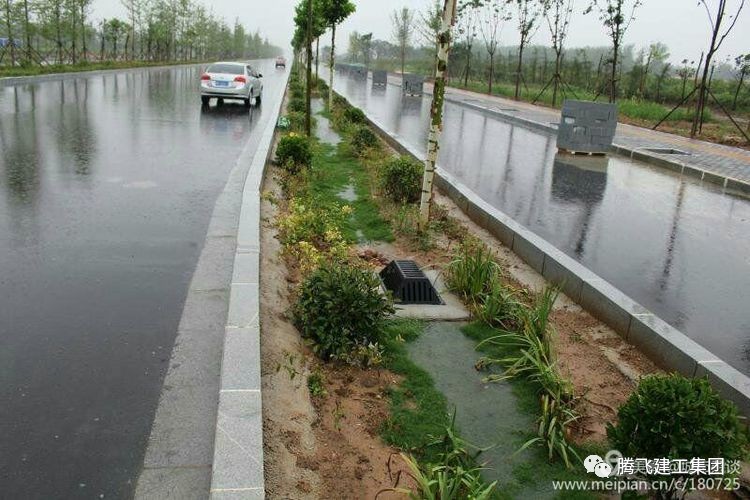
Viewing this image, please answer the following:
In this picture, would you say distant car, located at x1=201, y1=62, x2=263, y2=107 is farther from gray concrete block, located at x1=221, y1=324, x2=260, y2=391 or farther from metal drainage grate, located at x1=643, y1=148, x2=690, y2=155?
gray concrete block, located at x1=221, y1=324, x2=260, y2=391

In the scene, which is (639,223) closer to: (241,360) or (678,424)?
(678,424)

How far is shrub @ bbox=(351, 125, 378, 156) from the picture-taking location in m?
13.2

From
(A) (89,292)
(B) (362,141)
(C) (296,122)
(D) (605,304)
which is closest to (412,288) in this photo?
(D) (605,304)

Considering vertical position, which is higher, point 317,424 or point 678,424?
point 678,424

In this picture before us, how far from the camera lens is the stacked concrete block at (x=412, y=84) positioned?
37.0 m

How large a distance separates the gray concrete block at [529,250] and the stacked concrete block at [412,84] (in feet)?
102

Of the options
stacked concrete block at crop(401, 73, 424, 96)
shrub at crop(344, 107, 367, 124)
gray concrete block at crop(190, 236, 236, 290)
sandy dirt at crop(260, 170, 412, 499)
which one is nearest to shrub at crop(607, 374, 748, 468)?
sandy dirt at crop(260, 170, 412, 499)

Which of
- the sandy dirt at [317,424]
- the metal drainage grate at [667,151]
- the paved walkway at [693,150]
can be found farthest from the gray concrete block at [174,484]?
the metal drainage grate at [667,151]

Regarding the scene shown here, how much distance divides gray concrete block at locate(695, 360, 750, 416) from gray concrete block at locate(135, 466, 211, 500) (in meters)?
2.88

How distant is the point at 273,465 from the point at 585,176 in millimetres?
10918

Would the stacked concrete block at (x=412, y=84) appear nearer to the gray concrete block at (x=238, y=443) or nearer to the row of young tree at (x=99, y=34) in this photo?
the row of young tree at (x=99, y=34)

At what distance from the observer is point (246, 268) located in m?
5.53

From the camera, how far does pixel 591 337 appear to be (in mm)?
5230

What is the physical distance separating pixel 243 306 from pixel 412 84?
3392 centimetres
